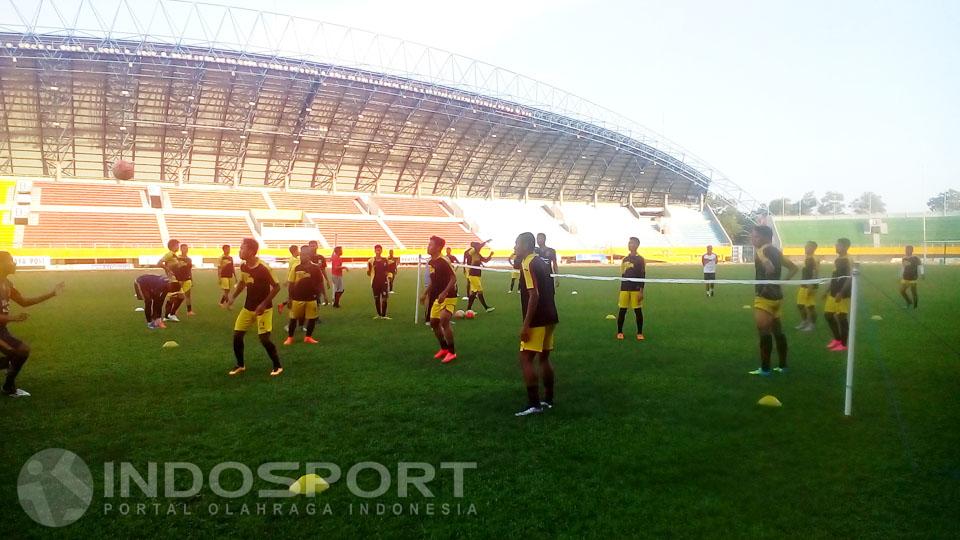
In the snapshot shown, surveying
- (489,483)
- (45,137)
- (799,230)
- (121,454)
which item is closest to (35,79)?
(45,137)

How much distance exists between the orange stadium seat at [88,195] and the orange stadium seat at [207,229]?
4249mm

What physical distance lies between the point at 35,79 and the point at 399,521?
48.6 m

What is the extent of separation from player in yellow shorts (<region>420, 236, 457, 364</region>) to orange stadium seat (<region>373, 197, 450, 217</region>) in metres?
47.2

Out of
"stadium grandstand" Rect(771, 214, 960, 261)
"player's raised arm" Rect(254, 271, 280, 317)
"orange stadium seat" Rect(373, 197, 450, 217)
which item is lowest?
"player's raised arm" Rect(254, 271, 280, 317)

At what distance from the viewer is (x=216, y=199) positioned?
167ft

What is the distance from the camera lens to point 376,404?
717cm

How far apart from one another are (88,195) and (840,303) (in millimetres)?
52192

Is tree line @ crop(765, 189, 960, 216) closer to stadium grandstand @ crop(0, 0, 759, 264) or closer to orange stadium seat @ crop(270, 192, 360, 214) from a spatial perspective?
stadium grandstand @ crop(0, 0, 759, 264)

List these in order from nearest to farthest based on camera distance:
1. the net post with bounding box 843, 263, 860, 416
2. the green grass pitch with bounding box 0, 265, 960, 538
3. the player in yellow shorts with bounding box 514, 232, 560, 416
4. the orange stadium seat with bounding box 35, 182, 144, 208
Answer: the green grass pitch with bounding box 0, 265, 960, 538 → the net post with bounding box 843, 263, 860, 416 → the player in yellow shorts with bounding box 514, 232, 560, 416 → the orange stadium seat with bounding box 35, 182, 144, 208

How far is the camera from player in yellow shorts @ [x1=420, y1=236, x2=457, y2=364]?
32.8ft

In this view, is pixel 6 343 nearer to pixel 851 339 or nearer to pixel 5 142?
pixel 851 339

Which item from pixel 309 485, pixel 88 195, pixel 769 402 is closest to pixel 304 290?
pixel 309 485

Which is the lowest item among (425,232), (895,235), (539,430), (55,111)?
(539,430)

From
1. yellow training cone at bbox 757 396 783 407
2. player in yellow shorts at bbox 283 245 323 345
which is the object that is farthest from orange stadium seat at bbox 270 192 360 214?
yellow training cone at bbox 757 396 783 407
